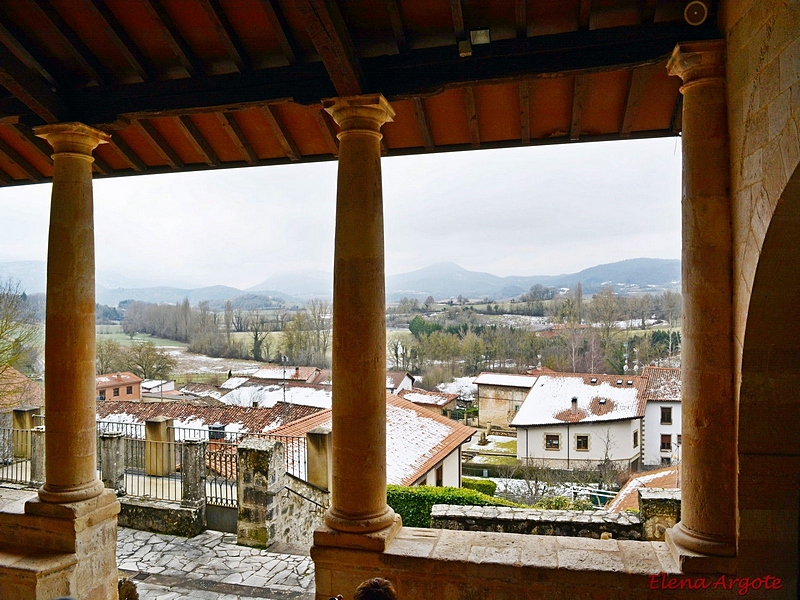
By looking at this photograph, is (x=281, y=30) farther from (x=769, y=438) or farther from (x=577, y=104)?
(x=769, y=438)

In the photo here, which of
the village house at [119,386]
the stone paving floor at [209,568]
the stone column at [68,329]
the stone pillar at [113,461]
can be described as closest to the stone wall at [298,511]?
the stone paving floor at [209,568]

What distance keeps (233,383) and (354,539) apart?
2788 cm

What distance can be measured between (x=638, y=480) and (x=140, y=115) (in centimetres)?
1114

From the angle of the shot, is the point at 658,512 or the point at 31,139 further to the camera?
the point at 658,512

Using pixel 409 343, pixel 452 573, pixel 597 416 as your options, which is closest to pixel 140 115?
pixel 452 573

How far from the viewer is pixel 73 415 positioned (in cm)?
491

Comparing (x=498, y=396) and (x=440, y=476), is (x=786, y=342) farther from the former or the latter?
(x=498, y=396)

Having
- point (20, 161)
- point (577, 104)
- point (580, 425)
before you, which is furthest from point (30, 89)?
point (580, 425)

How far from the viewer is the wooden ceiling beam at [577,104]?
13.8ft

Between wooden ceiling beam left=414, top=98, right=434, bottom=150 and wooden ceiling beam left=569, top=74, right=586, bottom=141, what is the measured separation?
1291 mm

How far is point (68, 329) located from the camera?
489 centimetres

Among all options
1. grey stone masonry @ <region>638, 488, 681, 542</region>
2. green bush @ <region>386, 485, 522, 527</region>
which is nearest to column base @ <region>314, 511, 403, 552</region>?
grey stone masonry @ <region>638, 488, 681, 542</region>

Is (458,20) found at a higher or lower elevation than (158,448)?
higher

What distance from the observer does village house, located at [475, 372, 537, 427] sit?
25.5 metres
